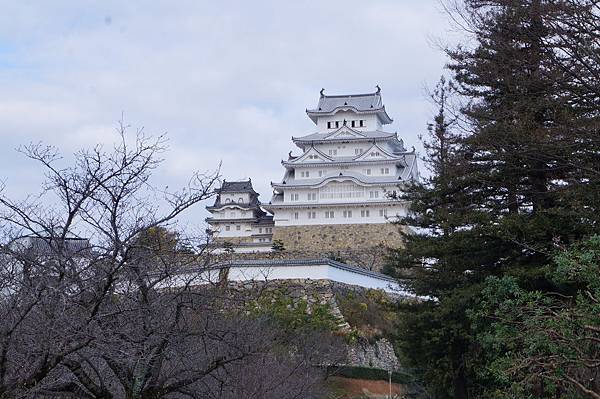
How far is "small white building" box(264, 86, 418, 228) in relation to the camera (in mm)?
40312

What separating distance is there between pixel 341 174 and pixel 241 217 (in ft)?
22.4

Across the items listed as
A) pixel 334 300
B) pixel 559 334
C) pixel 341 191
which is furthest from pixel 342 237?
pixel 559 334

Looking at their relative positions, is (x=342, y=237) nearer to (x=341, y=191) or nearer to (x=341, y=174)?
(x=341, y=191)

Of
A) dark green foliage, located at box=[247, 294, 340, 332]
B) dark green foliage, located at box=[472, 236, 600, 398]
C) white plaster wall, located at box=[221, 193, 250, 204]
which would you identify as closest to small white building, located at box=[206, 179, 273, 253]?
white plaster wall, located at box=[221, 193, 250, 204]

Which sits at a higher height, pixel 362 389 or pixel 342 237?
pixel 342 237

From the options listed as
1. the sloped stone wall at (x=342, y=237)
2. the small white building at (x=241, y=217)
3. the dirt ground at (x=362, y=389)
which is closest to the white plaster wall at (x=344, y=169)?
the sloped stone wall at (x=342, y=237)

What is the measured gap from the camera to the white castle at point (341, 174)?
1588 inches

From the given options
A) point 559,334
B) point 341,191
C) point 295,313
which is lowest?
point 559,334

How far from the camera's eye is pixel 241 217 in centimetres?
4469

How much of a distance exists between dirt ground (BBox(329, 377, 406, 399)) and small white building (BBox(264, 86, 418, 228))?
16.0m

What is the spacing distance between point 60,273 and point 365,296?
21510mm

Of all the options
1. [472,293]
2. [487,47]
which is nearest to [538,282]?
[472,293]

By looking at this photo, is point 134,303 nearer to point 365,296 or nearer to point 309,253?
point 365,296

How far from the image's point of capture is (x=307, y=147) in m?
42.2
